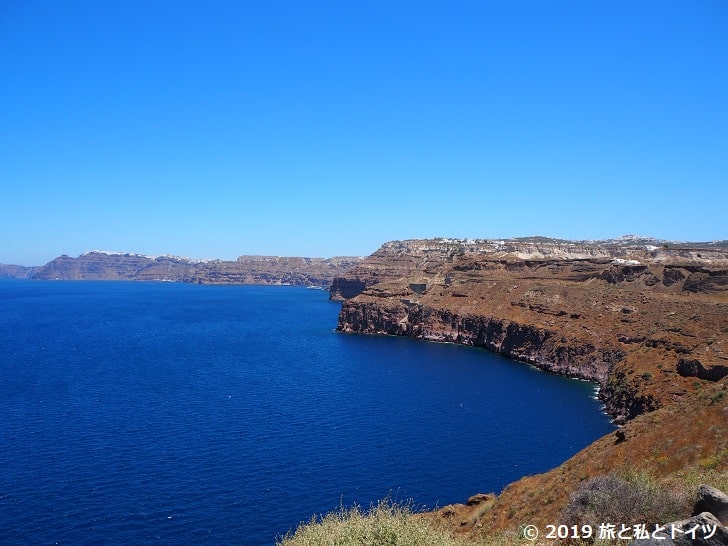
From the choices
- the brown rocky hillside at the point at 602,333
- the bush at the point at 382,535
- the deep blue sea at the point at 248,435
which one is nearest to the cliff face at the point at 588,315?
the brown rocky hillside at the point at 602,333

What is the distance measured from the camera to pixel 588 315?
105m

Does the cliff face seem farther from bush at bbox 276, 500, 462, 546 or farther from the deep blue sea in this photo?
bush at bbox 276, 500, 462, 546

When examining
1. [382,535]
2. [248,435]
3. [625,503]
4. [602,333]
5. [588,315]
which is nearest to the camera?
[382,535]

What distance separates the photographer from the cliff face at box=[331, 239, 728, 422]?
68.7 meters

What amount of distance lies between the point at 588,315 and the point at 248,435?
7220 cm

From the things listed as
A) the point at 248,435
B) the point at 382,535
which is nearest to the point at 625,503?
the point at 382,535

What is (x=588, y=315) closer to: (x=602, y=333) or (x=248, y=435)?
(x=602, y=333)

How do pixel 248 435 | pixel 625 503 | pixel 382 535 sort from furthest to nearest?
1. pixel 248 435
2. pixel 625 503
3. pixel 382 535

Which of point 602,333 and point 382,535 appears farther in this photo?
point 602,333

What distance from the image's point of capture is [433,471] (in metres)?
49.8

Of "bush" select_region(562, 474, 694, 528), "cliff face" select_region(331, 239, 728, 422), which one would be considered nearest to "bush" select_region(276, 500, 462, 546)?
"bush" select_region(562, 474, 694, 528)

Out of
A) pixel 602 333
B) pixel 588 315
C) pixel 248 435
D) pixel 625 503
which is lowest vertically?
pixel 248 435

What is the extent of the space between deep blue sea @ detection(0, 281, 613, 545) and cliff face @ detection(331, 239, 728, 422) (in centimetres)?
591

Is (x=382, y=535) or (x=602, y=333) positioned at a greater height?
(x=382, y=535)
